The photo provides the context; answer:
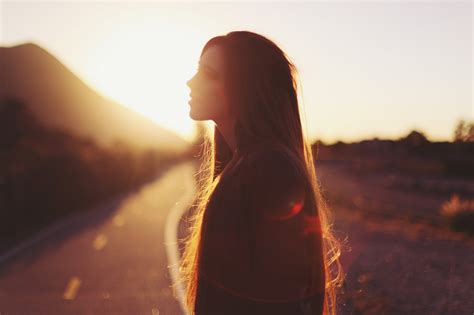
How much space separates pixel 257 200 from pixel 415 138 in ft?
260

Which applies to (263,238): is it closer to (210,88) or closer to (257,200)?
(257,200)

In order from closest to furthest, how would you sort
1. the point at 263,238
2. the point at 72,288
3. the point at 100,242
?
the point at 263,238
the point at 72,288
the point at 100,242

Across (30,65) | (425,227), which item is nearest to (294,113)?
(425,227)

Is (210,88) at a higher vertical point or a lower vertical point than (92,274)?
higher

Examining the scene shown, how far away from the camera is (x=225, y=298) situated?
167 cm

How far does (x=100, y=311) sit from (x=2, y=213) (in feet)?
44.3

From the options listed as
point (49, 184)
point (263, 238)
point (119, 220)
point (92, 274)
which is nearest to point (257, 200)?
point (263, 238)

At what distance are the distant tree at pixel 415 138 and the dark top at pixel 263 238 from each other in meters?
77.6

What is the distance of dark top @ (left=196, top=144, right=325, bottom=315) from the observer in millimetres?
1538

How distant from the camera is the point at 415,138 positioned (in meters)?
77.2

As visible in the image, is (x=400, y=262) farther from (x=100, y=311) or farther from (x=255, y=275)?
(x=255, y=275)

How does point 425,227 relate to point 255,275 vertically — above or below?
below

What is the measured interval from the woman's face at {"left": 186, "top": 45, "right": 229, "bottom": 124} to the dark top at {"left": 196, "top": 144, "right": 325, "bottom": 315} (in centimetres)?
34

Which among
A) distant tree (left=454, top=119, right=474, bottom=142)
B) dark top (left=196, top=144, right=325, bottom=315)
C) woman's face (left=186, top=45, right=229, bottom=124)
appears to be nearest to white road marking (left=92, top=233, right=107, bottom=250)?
woman's face (left=186, top=45, right=229, bottom=124)
